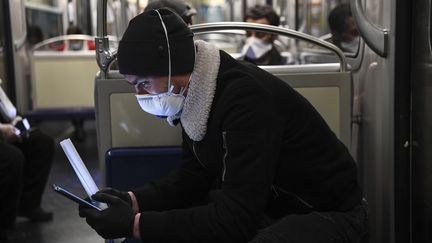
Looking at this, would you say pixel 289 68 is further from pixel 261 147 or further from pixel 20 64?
pixel 20 64

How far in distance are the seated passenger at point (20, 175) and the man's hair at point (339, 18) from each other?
1.95m

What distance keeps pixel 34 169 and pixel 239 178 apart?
2425 mm

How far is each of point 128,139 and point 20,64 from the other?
3.34 meters

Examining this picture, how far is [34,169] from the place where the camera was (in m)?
3.63

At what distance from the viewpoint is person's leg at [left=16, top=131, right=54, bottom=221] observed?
3.62 m

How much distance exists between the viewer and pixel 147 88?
1.62 metres

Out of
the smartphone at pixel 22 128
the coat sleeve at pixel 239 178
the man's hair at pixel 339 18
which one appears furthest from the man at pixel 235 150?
the man's hair at pixel 339 18

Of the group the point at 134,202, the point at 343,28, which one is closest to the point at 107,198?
the point at 134,202

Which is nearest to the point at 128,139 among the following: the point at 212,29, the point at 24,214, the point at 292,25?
the point at 212,29

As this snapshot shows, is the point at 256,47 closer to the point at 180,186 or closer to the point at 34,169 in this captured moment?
the point at 34,169

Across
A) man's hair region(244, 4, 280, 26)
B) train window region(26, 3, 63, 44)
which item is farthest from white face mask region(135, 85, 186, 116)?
train window region(26, 3, 63, 44)

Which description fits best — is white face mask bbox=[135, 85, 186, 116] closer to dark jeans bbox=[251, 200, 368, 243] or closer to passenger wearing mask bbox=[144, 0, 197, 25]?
dark jeans bbox=[251, 200, 368, 243]

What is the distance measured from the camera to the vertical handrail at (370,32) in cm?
212

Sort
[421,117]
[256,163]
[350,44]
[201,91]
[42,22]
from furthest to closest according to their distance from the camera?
[42,22] < [350,44] < [421,117] < [201,91] < [256,163]
